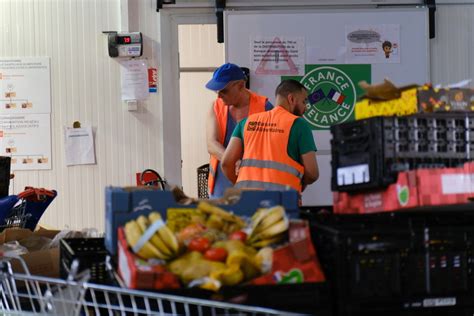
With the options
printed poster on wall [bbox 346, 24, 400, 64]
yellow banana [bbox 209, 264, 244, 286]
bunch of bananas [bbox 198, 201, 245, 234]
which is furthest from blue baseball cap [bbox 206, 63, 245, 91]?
yellow banana [bbox 209, 264, 244, 286]

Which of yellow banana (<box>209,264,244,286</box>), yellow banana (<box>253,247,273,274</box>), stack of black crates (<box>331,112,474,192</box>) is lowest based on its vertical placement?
yellow banana (<box>209,264,244,286</box>)

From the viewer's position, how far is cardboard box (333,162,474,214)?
2.13 m

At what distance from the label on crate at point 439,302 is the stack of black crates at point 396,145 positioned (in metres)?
0.39

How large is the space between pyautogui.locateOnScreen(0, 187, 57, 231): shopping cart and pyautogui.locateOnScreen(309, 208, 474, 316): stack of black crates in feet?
7.63

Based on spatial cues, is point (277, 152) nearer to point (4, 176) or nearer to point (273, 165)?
point (273, 165)

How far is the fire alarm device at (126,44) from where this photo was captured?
6.72m

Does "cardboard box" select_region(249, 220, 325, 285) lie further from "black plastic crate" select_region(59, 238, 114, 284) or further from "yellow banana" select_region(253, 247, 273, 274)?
"black plastic crate" select_region(59, 238, 114, 284)

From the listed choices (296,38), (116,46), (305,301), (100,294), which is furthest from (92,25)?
(305,301)

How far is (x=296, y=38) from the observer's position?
676 centimetres

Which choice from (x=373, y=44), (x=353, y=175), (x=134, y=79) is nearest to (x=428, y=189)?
(x=353, y=175)

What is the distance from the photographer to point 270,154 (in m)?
4.43

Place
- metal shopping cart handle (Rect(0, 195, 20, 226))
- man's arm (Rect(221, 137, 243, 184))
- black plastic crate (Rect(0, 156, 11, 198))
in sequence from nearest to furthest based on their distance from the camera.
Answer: metal shopping cart handle (Rect(0, 195, 20, 226))
black plastic crate (Rect(0, 156, 11, 198))
man's arm (Rect(221, 137, 243, 184))

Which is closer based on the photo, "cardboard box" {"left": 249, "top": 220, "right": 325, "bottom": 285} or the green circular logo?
"cardboard box" {"left": 249, "top": 220, "right": 325, "bottom": 285}

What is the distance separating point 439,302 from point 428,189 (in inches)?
13.0
